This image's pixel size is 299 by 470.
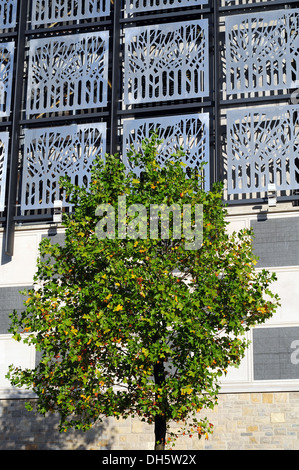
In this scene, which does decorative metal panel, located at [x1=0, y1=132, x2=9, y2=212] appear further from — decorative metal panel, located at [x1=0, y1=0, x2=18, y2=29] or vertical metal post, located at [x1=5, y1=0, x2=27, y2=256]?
decorative metal panel, located at [x1=0, y1=0, x2=18, y2=29]

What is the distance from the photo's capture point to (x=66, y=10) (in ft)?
121

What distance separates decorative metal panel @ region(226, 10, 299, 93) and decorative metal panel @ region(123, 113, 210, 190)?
2.12 metres

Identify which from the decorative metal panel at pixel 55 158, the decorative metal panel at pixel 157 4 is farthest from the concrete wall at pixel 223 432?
the decorative metal panel at pixel 157 4

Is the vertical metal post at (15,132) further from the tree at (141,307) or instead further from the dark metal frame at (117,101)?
the tree at (141,307)

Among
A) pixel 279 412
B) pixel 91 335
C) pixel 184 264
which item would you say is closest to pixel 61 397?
pixel 91 335

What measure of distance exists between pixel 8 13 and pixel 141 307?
21661mm

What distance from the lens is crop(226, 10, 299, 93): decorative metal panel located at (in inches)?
1324

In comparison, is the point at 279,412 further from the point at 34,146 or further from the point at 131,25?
the point at 131,25

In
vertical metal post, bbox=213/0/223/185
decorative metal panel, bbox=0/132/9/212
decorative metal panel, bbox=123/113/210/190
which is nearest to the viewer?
vertical metal post, bbox=213/0/223/185

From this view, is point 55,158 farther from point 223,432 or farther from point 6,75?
point 223,432

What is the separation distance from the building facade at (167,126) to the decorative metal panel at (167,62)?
0.06 metres

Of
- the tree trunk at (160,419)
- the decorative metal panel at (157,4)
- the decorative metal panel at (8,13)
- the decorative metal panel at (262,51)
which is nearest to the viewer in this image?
the tree trunk at (160,419)

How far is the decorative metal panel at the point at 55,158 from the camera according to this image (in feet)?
112

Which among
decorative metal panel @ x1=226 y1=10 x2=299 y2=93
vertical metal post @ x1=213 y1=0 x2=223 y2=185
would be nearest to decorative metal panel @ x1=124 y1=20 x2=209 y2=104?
vertical metal post @ x1=213 y1=0 x2=223 y2=185
